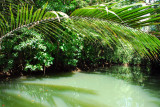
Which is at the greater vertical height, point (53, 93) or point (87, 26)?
point (87, 26)

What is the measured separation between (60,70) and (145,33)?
7.45 metres

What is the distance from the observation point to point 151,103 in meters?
3.40

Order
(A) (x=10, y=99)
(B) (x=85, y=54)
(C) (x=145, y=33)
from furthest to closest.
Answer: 1. (B) (x=85, y=54)
2. (A) (x=10, y=99)
3. (C) (x=145, y=33)

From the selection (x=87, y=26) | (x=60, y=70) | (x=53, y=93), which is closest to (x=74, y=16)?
(x=87, y=26)

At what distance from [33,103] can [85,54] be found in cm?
611

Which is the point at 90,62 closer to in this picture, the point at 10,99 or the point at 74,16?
the point at 10,99

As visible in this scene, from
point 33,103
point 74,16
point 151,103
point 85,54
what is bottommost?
point 151,103

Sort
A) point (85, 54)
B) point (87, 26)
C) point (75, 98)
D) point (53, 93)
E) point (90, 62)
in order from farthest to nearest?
1. point (90, 62)
2. point (85, 54)
3. point (53, 93)
4. point (75, 98)
5. point (87, 26)

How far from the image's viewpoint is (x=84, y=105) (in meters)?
3.08

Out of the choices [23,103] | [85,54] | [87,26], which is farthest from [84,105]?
[85,54]

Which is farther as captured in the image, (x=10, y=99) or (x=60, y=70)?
(x=60, y=70)

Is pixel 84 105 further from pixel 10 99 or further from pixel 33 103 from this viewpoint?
pixel 10 99

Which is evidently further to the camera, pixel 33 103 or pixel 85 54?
pixel 85 54

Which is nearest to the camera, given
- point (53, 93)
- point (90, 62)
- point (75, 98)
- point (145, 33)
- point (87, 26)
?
point (145, 33)
